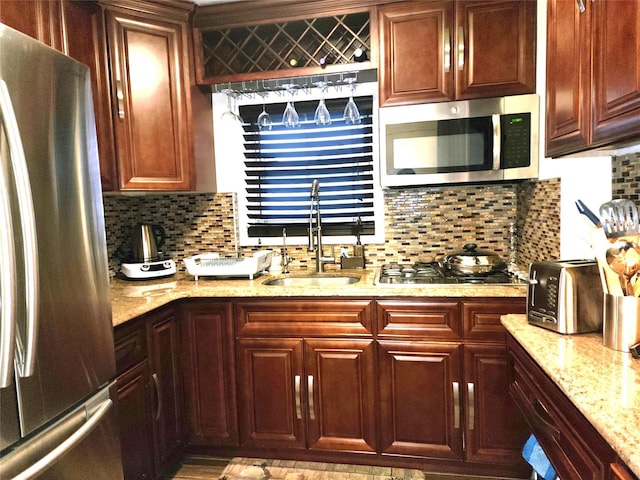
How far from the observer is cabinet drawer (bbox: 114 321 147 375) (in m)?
1.68

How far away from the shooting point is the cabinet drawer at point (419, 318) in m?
1.94

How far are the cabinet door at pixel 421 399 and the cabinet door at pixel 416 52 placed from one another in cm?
126

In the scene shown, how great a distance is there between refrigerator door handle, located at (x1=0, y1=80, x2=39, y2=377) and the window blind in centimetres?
176

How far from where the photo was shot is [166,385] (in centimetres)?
203

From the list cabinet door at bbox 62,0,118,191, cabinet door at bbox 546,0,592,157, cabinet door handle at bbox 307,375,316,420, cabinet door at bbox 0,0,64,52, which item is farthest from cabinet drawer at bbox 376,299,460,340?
cabinet door at bbox 0,0,64,52

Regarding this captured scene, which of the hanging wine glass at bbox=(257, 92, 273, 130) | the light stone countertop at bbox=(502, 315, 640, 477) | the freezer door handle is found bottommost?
the freezer door handle

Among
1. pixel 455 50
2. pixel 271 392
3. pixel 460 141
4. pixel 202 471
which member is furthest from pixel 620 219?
pixel 202 471

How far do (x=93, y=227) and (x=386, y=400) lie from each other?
1483 mm

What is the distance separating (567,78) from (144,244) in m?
2.25

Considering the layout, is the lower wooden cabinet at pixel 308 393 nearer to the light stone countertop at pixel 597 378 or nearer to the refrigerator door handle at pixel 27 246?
the light stone countertop at pixel 597 378

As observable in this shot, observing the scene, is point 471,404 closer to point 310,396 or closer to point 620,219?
point 310,396

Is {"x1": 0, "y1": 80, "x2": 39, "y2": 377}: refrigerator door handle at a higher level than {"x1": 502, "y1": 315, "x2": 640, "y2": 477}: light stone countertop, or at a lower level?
higher

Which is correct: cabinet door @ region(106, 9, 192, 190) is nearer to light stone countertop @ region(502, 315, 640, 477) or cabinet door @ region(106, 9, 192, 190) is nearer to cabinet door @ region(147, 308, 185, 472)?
cabinet door @ region(147, 308, 185, 472)

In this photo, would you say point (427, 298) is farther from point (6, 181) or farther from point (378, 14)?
point (6, 181)
